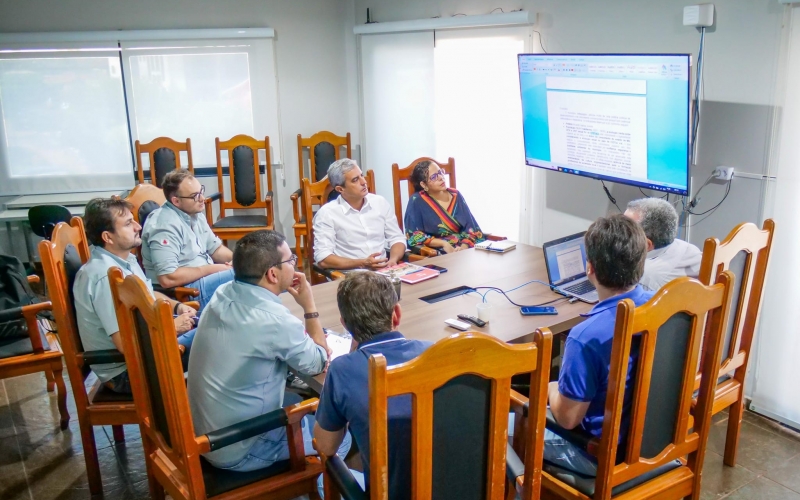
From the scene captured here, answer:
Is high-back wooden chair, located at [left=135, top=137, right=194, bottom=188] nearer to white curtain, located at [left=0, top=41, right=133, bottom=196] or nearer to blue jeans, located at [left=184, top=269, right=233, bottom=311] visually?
white curtain, located at [left=0, top=41, right=133, bottom=196]

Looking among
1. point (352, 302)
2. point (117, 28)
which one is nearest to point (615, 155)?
point (352, 302)

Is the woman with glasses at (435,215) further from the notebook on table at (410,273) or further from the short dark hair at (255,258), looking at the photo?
the short dark hair at (255,258)

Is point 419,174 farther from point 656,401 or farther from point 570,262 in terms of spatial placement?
point 656,401

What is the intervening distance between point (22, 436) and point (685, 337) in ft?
9.71

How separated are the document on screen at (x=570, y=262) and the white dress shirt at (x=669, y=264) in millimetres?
376

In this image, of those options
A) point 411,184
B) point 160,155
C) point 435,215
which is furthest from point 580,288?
point 160,155

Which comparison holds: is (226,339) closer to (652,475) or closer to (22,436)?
(652,475)

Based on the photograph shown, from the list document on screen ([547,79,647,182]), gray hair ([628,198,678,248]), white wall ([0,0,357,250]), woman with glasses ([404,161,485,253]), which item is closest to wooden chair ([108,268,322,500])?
gray hair ([628,198,678,248])

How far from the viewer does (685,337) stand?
1891mm

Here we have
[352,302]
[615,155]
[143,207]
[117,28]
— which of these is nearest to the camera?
[352,302]

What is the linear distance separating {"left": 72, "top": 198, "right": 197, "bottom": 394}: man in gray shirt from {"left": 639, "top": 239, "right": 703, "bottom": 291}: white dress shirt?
5.94 feet

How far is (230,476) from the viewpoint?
209 centimetres

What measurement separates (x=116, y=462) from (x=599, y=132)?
2848 millimetres

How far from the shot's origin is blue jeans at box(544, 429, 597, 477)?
2.02 meters
